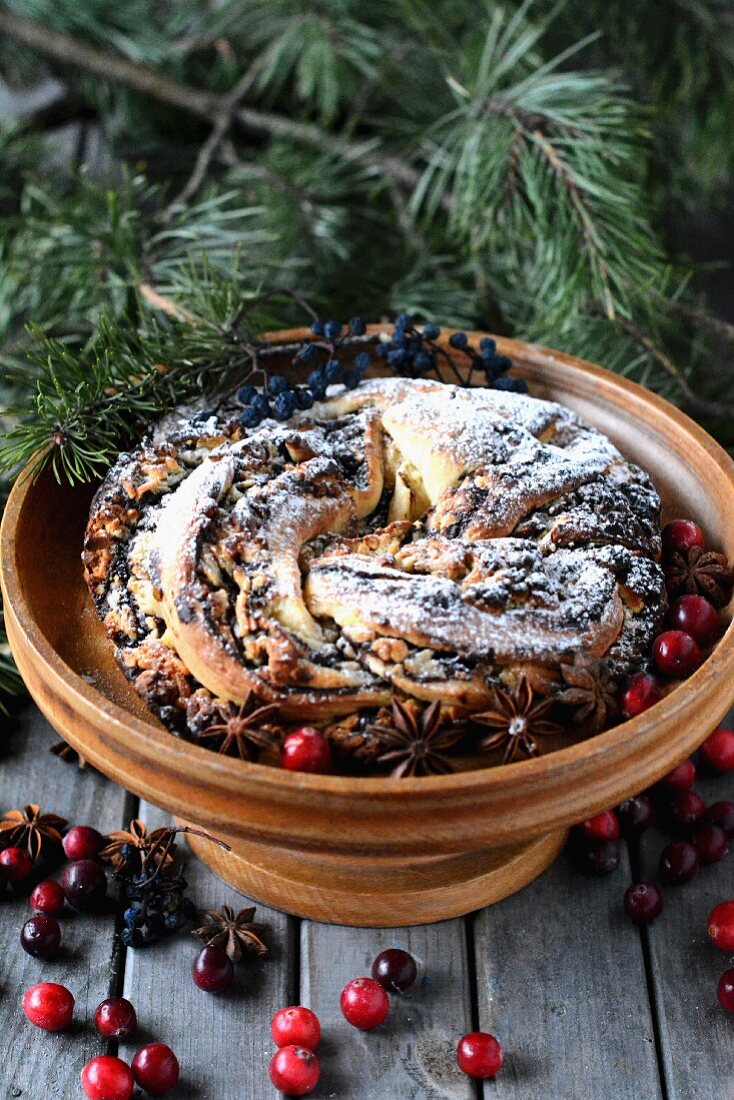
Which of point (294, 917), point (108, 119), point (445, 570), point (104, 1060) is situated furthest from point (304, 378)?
point (108, 119)

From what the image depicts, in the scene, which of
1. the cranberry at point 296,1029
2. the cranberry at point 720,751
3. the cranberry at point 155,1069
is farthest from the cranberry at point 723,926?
the cranberry at point 155,1069

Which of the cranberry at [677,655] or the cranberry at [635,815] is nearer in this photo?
the cranberry at [677,655]

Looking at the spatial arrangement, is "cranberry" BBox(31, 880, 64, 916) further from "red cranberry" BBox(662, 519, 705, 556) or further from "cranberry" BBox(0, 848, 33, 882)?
"red cranberry" BBox(662, 519, 705, 556)

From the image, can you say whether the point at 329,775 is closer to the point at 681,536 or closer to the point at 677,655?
the point at 677,655

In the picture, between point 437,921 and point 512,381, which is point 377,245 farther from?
point 437,921

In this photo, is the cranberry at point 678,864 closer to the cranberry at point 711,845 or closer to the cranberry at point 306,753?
the cranberry at point 711,845

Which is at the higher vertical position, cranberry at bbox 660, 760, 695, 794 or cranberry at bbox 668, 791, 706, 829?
cranberry at bbox 660, 760, 695, 794

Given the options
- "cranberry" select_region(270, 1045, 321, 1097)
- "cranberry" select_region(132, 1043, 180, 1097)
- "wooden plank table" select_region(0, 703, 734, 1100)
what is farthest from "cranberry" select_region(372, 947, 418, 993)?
"cranberry" select_region(132, 1043, 180, 1097)
